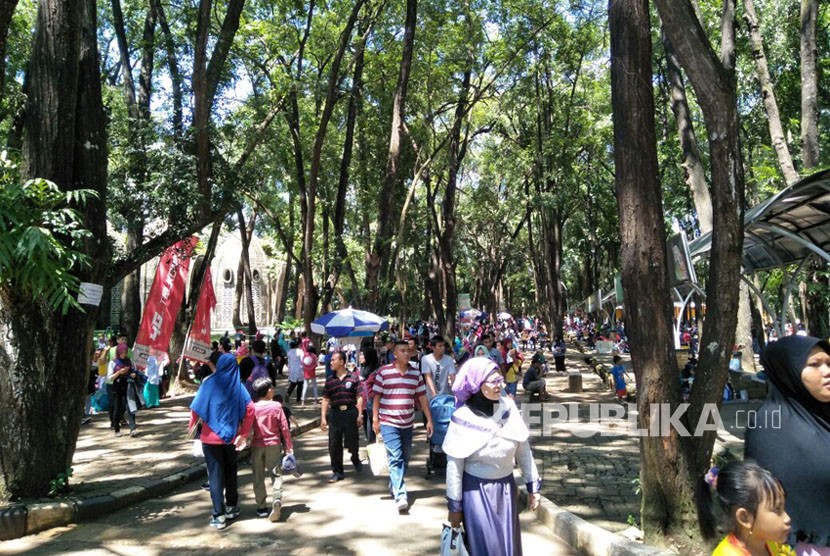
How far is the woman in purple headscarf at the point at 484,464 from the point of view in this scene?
3.80 m

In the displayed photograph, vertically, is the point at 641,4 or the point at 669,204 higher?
the point at 669,204

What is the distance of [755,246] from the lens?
37.6 ft

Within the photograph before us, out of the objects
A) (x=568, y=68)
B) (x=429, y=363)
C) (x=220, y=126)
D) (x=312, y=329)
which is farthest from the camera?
(x=568, y=68)

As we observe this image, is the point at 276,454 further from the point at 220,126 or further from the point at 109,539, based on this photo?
the point at 220,126

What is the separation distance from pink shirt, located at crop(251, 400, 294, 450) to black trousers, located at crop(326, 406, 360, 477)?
1318mm

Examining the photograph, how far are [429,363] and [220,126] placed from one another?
279 inches

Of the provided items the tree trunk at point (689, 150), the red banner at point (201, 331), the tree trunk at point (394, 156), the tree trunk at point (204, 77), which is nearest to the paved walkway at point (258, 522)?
the tree trunk at point (204, 77)

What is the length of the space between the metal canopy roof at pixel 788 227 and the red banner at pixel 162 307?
932 cm

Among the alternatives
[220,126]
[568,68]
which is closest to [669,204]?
[568,68]

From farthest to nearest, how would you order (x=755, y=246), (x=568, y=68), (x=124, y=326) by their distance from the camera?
1. (x=568, y=68)
2. (x=124, y=326)
3. (x=755, y=246)

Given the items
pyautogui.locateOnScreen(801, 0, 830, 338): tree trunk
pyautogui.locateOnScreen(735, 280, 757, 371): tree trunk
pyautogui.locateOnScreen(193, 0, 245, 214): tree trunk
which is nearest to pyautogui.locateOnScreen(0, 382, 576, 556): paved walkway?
pyautogui.locateOnScreen(193, 0, 245, 214): tree trunk

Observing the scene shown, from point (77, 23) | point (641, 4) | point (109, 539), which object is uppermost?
point (77, 23)

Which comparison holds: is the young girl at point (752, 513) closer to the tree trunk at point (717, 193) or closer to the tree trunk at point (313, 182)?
the tree trunk at point (717, 193)

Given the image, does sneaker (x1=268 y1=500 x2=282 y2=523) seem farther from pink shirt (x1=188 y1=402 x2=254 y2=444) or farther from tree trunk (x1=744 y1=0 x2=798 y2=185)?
tree trunk (x1=744 y1=0 x2=798 y2=185)
